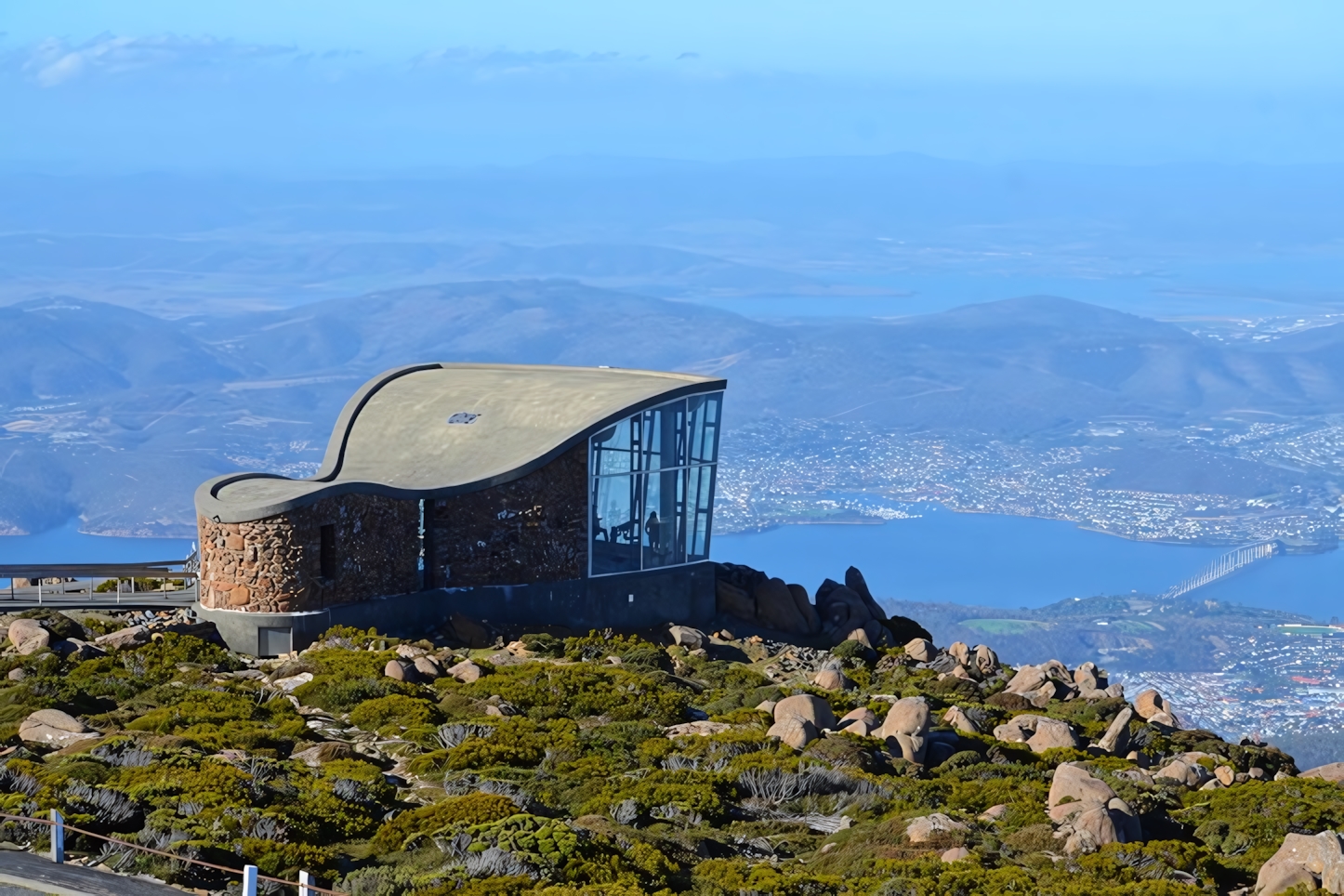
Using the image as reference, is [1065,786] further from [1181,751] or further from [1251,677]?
[1251,677]

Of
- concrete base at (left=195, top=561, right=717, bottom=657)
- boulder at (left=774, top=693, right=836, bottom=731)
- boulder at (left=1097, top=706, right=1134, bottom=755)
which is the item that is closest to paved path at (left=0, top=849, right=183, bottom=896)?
boulder at (left=774, top=693, right=836, bottom=731)

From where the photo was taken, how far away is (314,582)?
3397cm

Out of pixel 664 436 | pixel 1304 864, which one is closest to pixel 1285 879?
pixel 1304 864

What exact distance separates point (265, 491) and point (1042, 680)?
615 inches

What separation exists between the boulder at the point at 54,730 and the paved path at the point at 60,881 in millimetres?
6048

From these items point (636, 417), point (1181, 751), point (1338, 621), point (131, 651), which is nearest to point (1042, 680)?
point (1181, 751)

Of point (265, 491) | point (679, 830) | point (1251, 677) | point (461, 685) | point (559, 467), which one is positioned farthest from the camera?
point (1251, 677)

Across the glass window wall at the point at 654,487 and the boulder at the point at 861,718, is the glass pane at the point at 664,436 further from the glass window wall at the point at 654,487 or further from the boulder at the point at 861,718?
the boulder at the point at 861,718

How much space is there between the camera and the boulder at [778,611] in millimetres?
41594

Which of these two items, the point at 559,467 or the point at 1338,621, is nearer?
the point at 559,467

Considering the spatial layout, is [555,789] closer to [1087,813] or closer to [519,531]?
[1087,813]

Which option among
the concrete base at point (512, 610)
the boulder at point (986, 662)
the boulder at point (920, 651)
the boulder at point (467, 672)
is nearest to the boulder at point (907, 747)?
the boulder at point (467, 672)

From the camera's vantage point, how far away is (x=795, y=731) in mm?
26688

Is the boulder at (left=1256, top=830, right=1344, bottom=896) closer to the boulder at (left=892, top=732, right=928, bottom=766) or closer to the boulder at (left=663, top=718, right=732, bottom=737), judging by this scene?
the boulder at (left=892, top=732, right=928, bottom=766)
